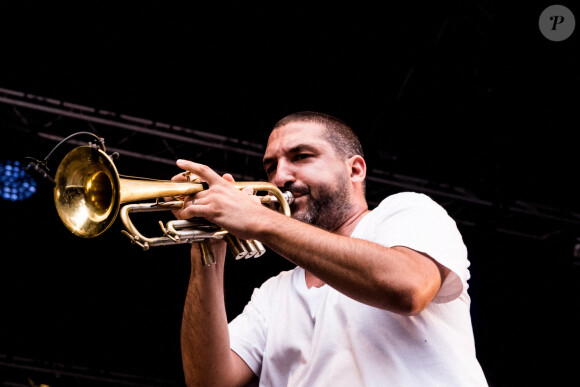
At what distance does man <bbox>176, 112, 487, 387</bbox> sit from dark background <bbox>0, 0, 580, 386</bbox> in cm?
281

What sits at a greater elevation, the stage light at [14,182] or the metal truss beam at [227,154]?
the metal truss beam at [227,154]

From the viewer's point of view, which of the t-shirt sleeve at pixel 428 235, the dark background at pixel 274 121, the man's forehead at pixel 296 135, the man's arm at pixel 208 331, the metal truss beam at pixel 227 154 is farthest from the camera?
the metal truss beam at pixel 227 154

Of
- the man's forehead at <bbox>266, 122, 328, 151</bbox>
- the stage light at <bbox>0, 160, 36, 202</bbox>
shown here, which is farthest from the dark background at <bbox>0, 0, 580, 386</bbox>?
the man's forehead at <bbox>266, 122, 328, 151</bbox>

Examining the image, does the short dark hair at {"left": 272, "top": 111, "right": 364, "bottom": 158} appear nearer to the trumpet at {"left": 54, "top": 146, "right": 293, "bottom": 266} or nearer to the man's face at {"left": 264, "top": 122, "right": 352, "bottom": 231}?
the man's face at {"left": 264, "top": 122, "right": 352, "bottom": 231}

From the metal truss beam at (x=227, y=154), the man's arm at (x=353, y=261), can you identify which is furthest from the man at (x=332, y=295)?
the metal truss beam at (x=227, y=154)

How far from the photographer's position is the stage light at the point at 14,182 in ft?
20.2

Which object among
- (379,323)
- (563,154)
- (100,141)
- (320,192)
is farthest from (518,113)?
(100,141)

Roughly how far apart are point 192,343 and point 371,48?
12.3 ft

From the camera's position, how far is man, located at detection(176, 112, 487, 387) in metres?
1.82

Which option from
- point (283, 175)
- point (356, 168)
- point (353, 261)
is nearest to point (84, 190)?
point (283, 175)

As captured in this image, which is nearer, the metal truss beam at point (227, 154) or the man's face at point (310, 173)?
the man's face at point (310, 173)

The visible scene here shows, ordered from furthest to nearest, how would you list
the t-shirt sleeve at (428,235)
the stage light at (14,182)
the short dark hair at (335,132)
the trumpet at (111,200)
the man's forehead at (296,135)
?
1. the stage light at (14,182)
2. the short dark hair at (335,132)
3. the man's forehead at (296,135)
4. the trumpet at (111,200)
5. the t-shirt sleeve at (428,235)

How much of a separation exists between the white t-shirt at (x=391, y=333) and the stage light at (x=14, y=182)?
484cm

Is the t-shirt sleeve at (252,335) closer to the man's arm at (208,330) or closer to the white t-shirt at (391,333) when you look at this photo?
the man's arm at (208,330)
